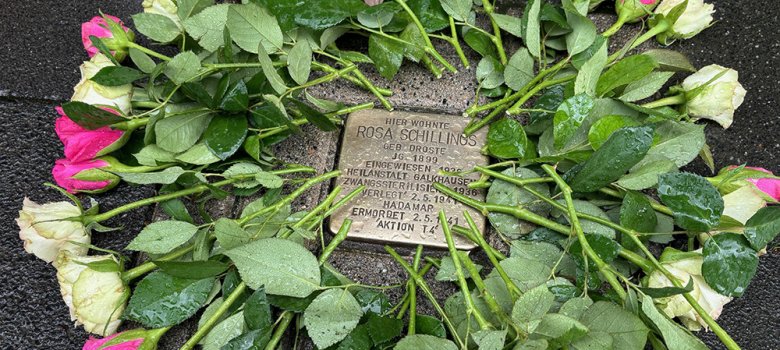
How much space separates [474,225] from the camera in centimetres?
83

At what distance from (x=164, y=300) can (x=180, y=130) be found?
8.8 inches

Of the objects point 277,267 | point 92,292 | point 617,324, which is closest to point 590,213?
point 617,324

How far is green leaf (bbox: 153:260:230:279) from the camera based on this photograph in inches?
28.5

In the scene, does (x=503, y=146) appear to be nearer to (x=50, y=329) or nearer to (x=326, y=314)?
(x=326, y=314)

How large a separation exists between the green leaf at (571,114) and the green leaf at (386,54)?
0.25m

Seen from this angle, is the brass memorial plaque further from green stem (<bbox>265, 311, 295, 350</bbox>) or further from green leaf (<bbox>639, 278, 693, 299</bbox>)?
green leaf (<bbox>639, 278, 693, 299</bbox>)

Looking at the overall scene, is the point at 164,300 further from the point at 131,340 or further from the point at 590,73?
the point at 590,73

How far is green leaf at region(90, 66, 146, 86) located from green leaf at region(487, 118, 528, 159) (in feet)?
1.59

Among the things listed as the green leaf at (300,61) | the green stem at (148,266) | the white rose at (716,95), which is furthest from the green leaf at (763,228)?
the green stem at (148,266)

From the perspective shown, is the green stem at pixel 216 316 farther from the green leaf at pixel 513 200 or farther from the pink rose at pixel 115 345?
the green leaf at pixel 513 200

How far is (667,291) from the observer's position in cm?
63

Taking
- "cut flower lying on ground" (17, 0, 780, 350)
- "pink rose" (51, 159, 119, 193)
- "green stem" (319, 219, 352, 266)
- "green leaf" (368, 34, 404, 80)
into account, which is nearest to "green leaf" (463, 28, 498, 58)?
"cut flower lying on ground" (17, 0, 780, 350)

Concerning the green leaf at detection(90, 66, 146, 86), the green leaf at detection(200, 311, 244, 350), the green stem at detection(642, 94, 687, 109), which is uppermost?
the green leaf at detection(90, 66, 146, 86)

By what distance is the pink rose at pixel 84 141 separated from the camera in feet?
2.70
